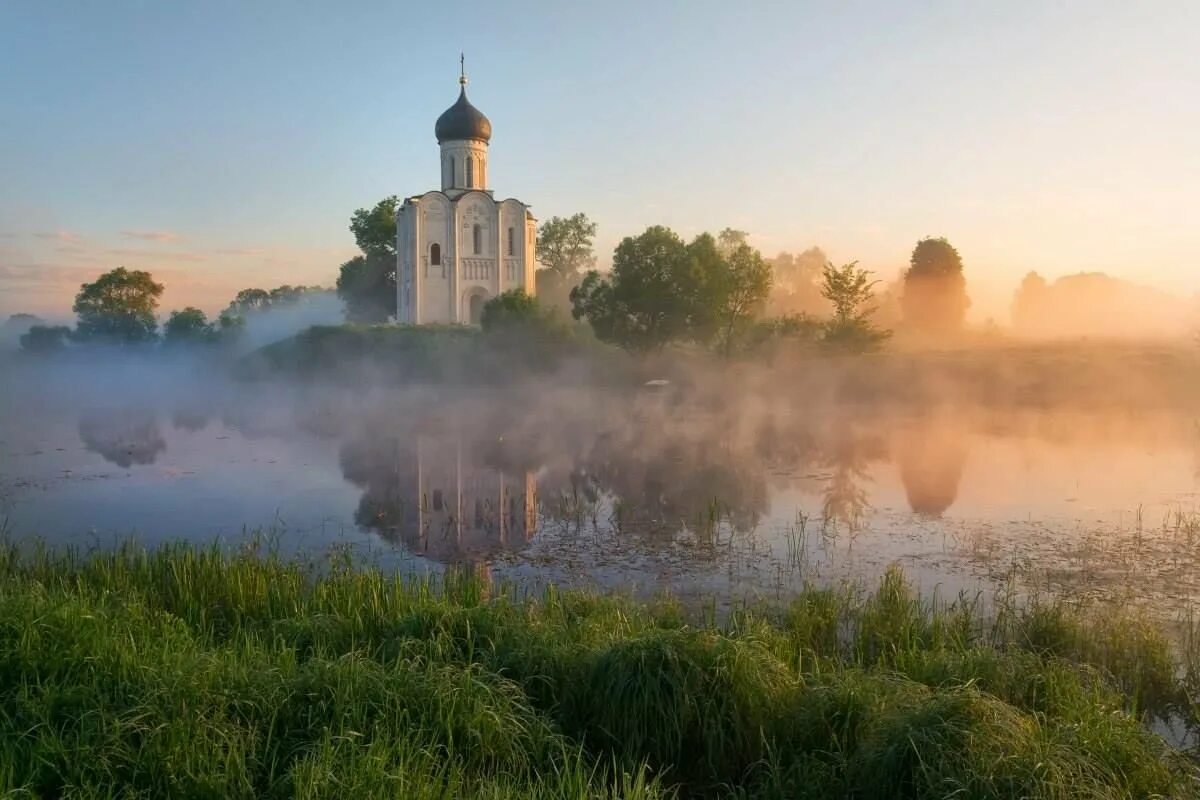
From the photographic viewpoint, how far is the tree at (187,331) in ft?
189

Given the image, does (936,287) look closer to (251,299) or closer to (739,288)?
(739,288)

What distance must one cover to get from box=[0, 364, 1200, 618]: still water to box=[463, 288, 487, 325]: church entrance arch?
63.4ft

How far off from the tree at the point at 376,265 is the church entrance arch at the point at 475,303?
26.2 feet

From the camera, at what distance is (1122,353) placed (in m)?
34.4

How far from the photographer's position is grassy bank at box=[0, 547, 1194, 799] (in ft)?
12.6

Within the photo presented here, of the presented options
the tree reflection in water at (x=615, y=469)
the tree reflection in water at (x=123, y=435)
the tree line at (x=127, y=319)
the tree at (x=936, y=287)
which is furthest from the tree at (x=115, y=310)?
the tree at (x=936, y=287)

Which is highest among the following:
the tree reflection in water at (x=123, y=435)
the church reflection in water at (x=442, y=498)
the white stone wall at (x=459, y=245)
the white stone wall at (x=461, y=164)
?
the white stone wall at (x=461, y=164)

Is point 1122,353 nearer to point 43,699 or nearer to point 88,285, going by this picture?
point 43,699

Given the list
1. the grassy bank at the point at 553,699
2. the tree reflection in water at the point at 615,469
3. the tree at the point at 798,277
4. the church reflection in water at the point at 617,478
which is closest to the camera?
the grassy bank at the point at 553,699

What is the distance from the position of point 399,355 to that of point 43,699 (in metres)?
35.2

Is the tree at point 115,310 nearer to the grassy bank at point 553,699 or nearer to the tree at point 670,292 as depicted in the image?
the tree at point 670,292

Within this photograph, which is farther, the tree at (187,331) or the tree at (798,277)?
the tree at (798,277)

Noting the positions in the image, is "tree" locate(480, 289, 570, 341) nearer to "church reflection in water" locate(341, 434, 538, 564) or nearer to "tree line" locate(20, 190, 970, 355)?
"tree line" locate(20, 190, 970, 355)

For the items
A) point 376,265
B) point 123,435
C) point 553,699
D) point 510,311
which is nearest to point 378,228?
point 376,265
